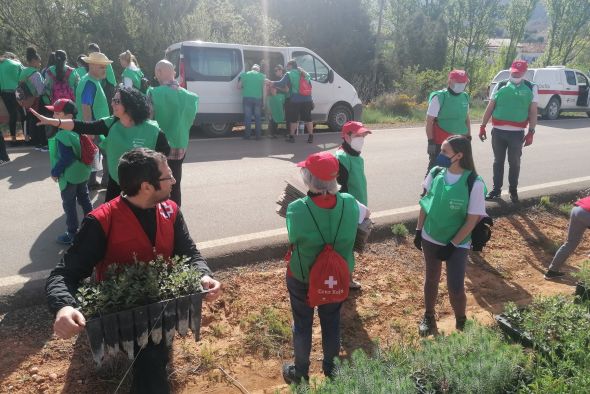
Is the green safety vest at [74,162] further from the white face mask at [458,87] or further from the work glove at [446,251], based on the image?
the white face mask at [458,87]

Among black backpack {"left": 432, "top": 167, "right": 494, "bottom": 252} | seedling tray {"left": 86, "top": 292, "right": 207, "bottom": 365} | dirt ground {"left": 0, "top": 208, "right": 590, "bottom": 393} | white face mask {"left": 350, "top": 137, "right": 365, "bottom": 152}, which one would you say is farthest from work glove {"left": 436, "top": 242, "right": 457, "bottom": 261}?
seedling tray {"left": 86, "top": 292, "right": 207, "bottom": 365}

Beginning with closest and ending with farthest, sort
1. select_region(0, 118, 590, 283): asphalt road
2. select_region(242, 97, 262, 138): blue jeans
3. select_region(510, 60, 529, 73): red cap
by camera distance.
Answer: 1. select_region(0, 118, 590, 283): asphalt road
2. select_region(510, 60, 529, 73): red cap
3. select_region(242, 97, 262, 138): blue jeans

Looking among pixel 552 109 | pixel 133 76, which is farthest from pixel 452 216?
pixel 552 109

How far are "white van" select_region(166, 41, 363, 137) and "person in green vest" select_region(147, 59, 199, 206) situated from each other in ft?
20.2

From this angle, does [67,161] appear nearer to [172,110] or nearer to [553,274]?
[172,110]

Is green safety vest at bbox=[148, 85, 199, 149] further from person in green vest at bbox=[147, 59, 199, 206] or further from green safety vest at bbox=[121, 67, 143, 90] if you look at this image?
→ green safety vest at bbox=[121, 67, 143, 90]

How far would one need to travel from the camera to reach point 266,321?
4.01 metres

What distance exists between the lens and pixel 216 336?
3.83m

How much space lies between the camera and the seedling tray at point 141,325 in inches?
84.4

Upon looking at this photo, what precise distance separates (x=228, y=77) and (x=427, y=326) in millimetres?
8847

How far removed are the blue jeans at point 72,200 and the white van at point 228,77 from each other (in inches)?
252

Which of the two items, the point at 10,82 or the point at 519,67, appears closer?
the point at 519,67

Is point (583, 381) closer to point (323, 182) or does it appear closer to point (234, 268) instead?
point (323, 182)

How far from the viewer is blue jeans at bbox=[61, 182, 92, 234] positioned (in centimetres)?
484
